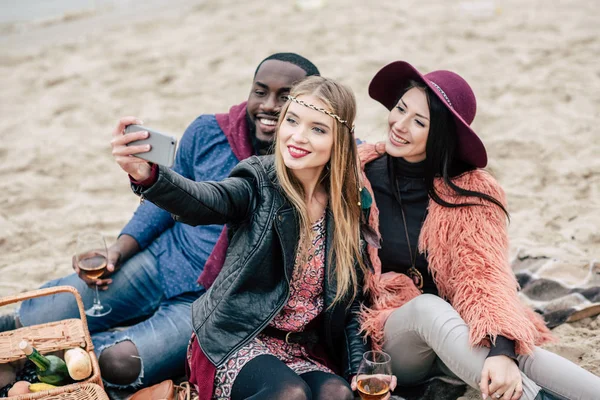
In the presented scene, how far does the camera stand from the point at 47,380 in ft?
9.50

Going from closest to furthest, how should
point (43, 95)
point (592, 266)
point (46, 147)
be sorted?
point (592, 266) → point (46, 147) → point (43, 95)

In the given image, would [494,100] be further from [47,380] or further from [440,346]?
[47,380]

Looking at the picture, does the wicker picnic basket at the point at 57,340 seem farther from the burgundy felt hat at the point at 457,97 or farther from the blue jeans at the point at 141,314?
the burgundy felt hat at the point at 457,97

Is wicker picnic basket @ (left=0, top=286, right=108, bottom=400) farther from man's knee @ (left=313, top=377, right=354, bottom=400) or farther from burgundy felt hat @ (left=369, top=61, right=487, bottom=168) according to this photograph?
burgundy felt hat @ (left=369, top=61, right=487, bottom=168)

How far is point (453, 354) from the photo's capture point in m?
2.82

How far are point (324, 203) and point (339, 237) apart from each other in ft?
0.60

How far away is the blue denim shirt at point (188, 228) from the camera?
11.7 feet

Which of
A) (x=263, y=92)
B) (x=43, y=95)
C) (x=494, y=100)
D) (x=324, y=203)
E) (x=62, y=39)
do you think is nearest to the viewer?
(x=324, y=203)

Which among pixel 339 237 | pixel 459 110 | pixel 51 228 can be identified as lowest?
pixel 51 228

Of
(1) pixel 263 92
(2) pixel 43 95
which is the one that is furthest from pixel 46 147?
(1) pixel 263 92

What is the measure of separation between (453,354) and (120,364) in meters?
1.59

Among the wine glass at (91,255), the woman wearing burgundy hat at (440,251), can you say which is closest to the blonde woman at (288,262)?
the woman wearing burgundy hat at (440,251)

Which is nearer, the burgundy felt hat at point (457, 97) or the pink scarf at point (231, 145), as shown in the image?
the burgundy felt hat at point (457, 97)

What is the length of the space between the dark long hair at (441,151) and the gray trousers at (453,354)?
20.8 inches
